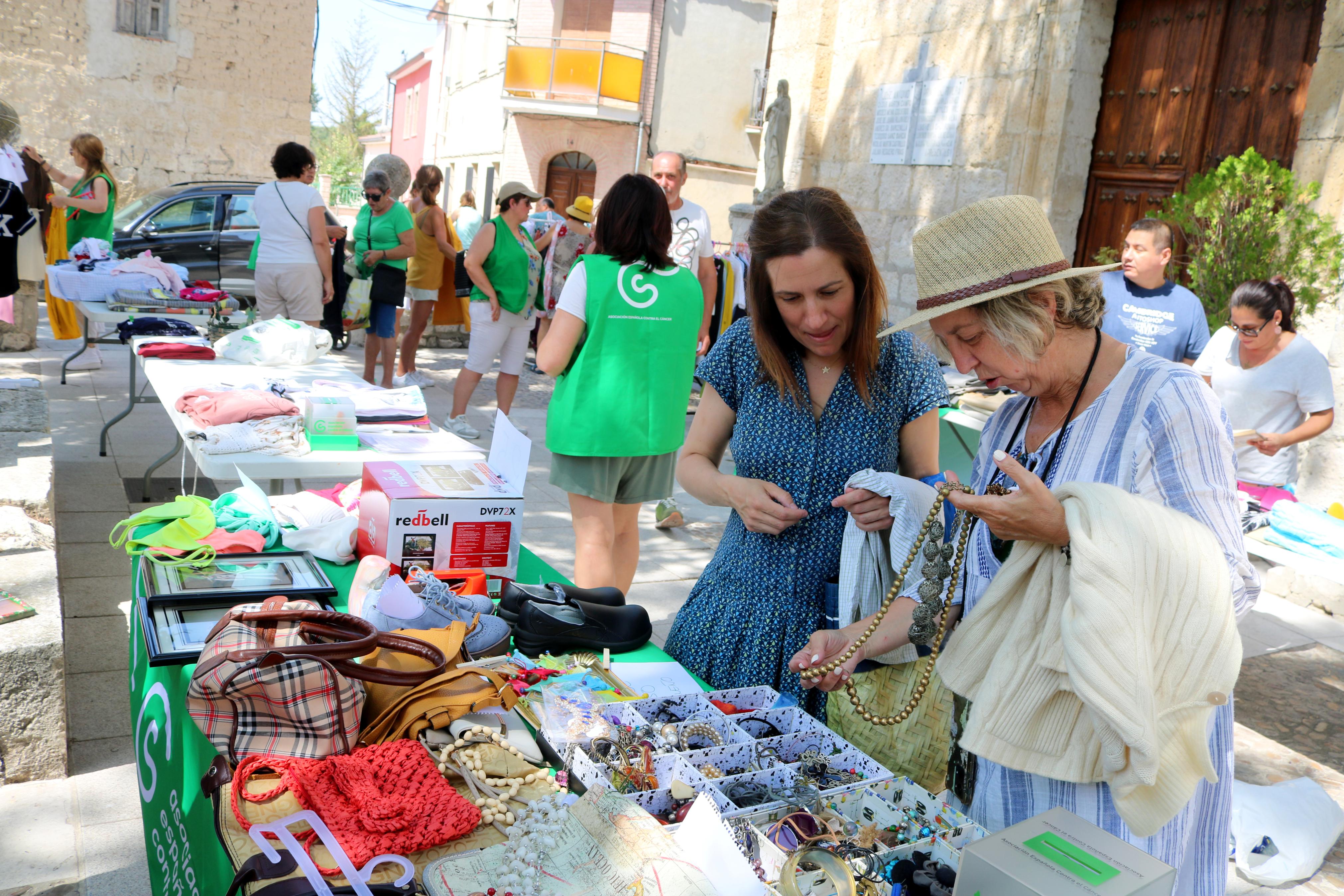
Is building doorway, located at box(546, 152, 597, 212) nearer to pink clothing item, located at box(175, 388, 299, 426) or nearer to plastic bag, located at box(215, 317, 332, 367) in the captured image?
plastic bag, located at box(215, 317, 332, 367)

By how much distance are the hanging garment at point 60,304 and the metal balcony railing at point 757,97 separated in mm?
17324

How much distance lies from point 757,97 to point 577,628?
23.9m

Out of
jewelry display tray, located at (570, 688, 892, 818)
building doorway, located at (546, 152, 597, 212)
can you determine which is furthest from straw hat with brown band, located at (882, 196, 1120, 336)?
building doorway, located at (546, 152, 597, 212)

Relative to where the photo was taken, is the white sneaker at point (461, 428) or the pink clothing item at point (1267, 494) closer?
the pink clothing item at point (1267, 494)

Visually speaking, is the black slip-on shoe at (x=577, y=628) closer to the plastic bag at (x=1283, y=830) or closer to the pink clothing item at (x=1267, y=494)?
the plastic bag at (x=1283, y=830)

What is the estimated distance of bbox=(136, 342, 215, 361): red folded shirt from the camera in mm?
4402

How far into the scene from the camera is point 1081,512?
48.4 inches

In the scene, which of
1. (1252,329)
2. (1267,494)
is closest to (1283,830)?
(1267,494)

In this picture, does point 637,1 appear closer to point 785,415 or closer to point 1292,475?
point 1292,475

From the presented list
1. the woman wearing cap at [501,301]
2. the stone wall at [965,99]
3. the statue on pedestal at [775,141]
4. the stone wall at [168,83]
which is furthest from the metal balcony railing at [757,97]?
the woman wearing cap at [501,301]

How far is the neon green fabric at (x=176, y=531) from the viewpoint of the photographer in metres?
2.30

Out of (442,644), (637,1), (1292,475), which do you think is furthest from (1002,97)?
(637,1)

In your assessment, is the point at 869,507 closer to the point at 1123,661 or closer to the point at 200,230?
the point at 1123,661

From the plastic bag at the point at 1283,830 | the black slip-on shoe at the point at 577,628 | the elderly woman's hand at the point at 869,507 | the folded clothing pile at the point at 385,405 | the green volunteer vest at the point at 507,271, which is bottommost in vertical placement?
the plastic bag at the point at 1283,830
